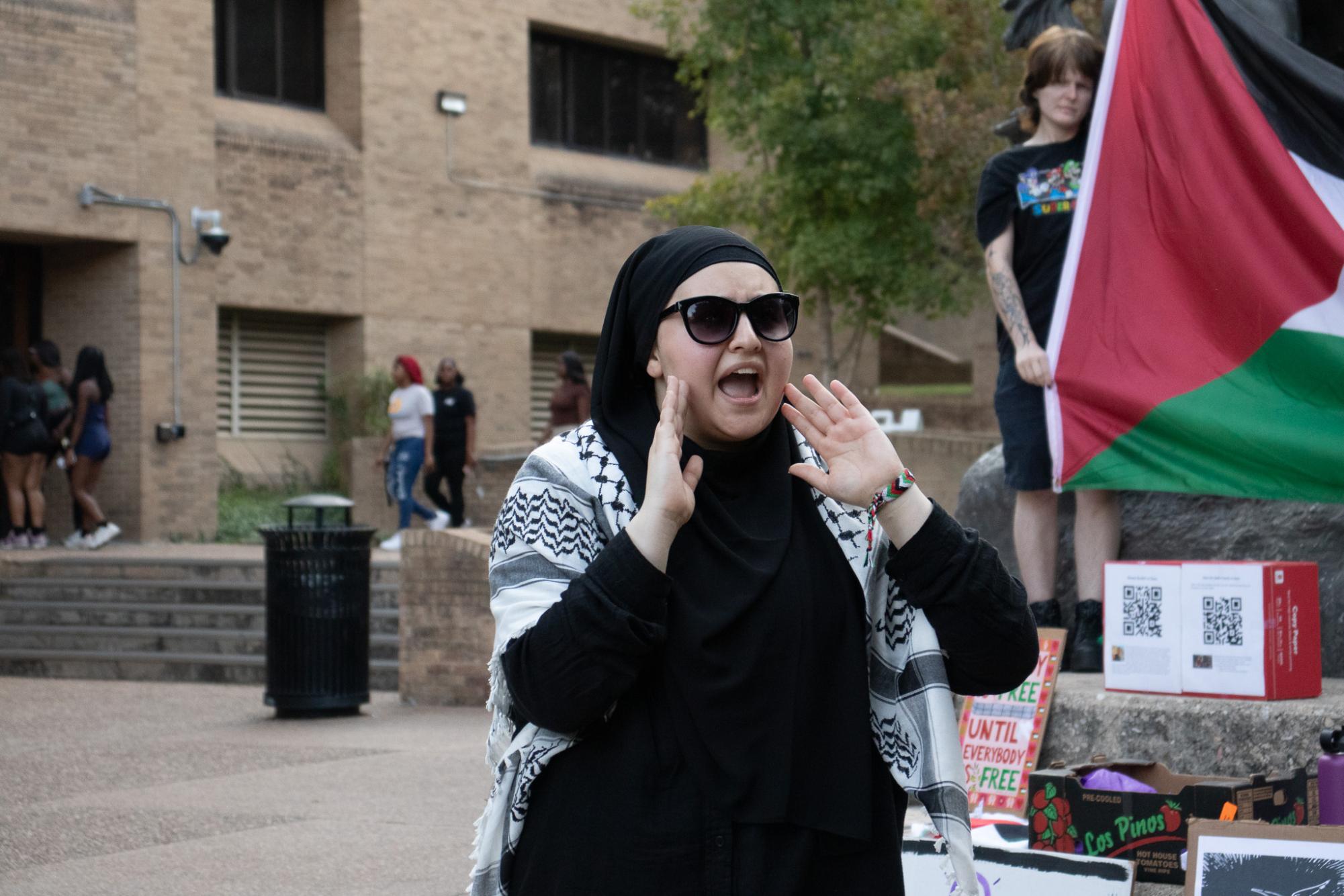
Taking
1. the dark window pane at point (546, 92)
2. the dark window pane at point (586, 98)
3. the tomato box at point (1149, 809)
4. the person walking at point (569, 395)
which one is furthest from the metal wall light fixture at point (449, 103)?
the tomato box at point (1149, 809)

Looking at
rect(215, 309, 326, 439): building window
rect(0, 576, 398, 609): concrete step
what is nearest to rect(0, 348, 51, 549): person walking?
rect(0, 576, 398, 609): concrete step

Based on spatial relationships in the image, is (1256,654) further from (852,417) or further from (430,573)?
(430,573)

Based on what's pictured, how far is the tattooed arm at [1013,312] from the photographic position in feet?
19.3

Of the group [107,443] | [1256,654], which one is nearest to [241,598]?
[107,443]

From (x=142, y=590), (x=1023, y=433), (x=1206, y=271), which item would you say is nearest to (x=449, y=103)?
(x=142, y=590)

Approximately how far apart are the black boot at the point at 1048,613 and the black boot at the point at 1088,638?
0.32ft

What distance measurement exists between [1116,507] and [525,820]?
3.64m

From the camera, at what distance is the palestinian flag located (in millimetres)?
5445

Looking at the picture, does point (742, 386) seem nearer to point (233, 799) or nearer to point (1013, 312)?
point (1013, 312)

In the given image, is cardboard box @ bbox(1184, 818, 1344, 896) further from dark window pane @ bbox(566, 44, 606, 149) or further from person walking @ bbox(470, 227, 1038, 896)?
dark window pane @ bbox(566, 44, 606, 149)

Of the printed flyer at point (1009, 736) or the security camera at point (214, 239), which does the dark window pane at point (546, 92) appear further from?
the printed flyer at point (1009, 736)

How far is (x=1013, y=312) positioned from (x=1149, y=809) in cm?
227

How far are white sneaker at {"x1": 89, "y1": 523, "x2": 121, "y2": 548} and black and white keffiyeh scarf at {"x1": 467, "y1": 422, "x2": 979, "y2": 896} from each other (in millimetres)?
16644

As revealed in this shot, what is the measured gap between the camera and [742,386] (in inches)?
110
